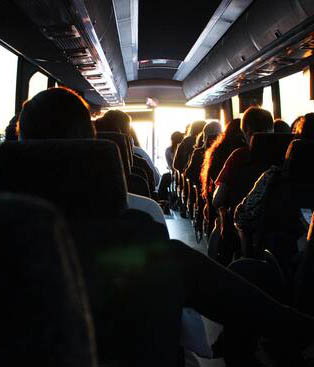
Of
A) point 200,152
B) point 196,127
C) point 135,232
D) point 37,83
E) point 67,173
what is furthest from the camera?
point 37,83

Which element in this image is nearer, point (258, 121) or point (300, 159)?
point (300, 159)

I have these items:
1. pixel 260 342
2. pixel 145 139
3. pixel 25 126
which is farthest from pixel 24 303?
pixel 145 139

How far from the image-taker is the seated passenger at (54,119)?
1.59 meters

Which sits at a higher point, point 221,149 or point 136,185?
point 221,149

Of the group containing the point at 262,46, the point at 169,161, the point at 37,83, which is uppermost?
the point at 262,46

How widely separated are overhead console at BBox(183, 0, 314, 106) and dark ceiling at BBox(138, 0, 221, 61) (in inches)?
24.4

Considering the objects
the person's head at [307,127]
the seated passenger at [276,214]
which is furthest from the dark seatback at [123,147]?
the person's head at [307,127]

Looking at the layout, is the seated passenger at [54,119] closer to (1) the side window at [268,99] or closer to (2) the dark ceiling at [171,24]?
(2) the dark ceiling at [171,24]

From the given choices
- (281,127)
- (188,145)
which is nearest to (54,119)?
(281,127)

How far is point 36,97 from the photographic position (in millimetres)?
1655

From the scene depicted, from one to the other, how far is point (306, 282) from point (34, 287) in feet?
6.33

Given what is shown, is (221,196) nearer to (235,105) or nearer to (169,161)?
(169,161)

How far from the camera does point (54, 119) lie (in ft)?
5.24

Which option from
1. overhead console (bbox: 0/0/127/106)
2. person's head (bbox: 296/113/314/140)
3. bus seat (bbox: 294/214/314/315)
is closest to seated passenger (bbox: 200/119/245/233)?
person's head (bbox: 296/113/314/140)
